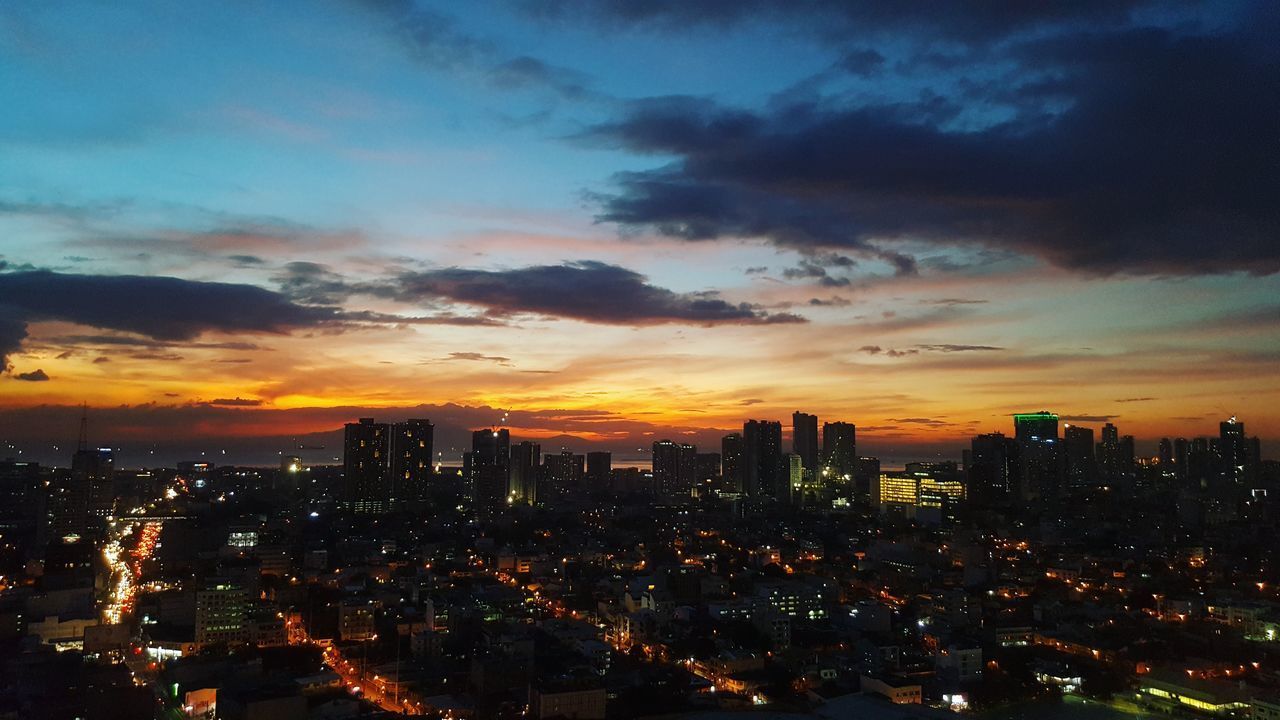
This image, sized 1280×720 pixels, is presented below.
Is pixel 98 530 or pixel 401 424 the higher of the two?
pixel 401 424

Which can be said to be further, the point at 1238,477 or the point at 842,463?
the point at 842,463

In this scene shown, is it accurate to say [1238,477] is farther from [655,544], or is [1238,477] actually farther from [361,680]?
[361,680]

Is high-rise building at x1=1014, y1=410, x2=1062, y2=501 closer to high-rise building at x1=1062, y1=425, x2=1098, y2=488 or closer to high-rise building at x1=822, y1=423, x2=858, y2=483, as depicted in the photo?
high-rise building at x1=1062, y1=425, x2=1098, y2=488

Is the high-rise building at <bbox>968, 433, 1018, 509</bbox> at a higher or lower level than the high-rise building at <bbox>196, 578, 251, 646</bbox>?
higher

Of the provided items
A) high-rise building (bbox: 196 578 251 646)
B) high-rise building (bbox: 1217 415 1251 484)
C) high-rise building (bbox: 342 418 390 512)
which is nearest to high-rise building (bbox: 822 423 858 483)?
high-rise building (bbox: 1217 415 1251 484)

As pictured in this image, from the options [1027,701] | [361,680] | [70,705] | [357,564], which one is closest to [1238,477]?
[1027,701]

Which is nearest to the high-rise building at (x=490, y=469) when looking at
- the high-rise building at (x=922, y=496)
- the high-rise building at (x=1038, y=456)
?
the high-rise building at (x=922, y=496)

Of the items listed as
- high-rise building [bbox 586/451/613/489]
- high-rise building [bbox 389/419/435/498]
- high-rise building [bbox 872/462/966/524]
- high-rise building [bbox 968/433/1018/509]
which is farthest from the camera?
high-rise building [bbox 586/451/613/489]
